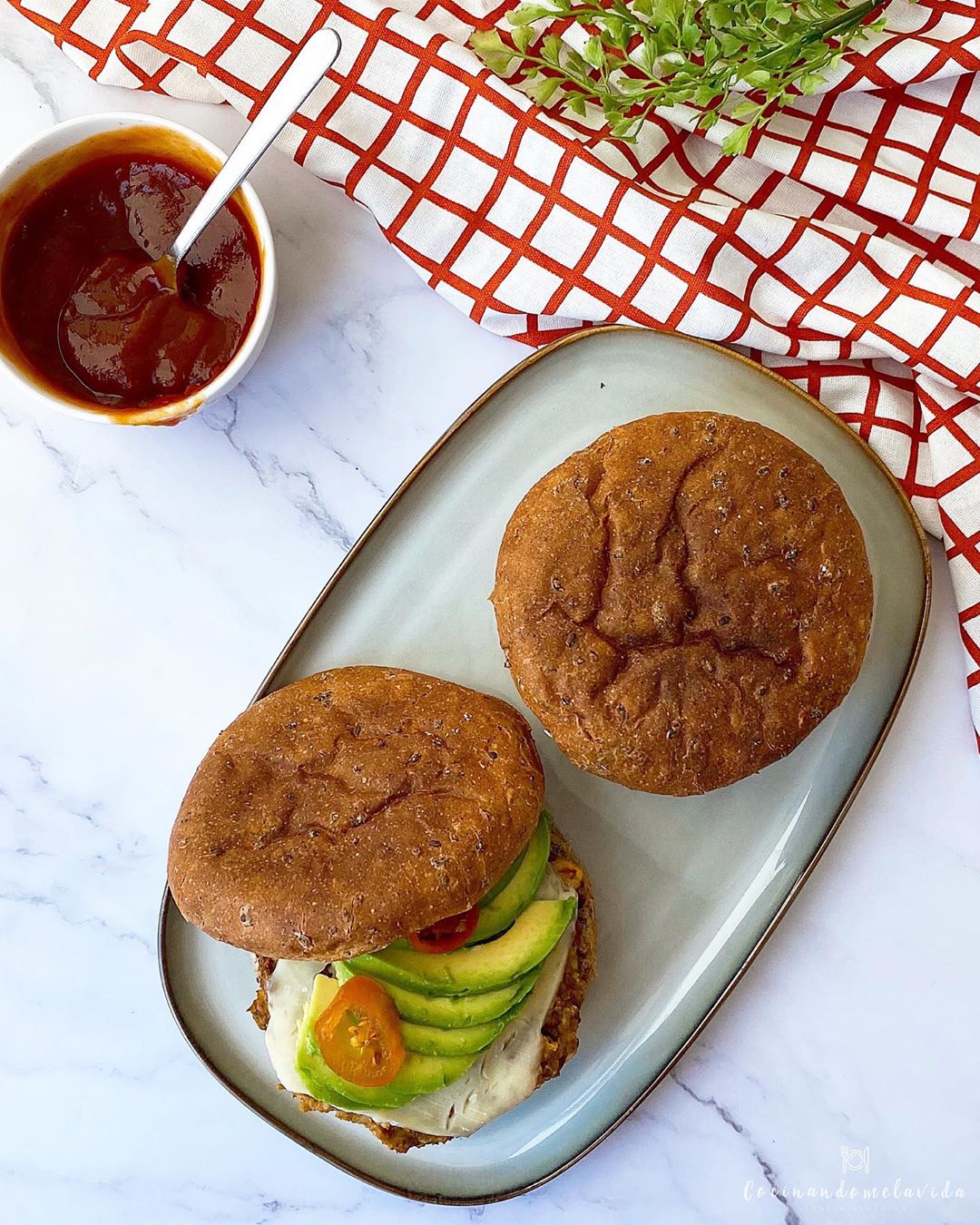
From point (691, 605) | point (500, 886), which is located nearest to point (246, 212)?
point (691, 605)

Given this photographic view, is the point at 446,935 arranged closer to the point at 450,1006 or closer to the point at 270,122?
the point at 450,1006

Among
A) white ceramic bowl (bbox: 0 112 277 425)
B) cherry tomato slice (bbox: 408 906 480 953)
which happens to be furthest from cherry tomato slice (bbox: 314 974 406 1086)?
white ceramic bowl (bbox: 0 112 277 425)

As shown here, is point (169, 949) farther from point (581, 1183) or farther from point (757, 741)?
point (757, 741)

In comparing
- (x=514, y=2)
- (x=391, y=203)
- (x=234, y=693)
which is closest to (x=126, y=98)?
(x=391, y=203)
